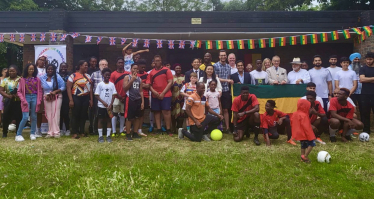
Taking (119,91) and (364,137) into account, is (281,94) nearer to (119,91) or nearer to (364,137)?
(364,137)

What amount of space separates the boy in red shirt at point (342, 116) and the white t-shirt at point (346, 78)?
0.85m

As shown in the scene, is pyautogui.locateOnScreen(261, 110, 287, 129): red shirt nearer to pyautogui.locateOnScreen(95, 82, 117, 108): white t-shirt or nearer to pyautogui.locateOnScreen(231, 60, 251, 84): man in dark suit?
pyautogui.locateOnScreen(231, 60, 251, 84): man in dark suit

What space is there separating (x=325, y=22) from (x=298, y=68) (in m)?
4.82

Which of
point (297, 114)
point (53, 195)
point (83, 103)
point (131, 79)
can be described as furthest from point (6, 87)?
point (297, 114)

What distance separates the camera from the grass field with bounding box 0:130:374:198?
3584 millimetres

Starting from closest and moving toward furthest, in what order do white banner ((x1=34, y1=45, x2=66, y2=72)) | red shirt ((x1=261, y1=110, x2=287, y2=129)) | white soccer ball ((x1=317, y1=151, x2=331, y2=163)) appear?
white soccer ball ((x1=317, y1=151, x2=331, y2=163))
red shirt ((x1=261, y1=110, x2=287, y2=129))
white banner ((x1=34, y1=45, x2=66, y2=72))

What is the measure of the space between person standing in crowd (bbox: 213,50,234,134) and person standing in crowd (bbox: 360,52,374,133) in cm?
294

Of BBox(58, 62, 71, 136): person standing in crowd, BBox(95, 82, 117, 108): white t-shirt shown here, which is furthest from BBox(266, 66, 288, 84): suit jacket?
BBox(58, 62, 71, 136): person standing in crowd

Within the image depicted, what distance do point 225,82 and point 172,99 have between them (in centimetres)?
132

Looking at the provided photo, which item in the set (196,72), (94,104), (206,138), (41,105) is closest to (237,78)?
(196,72)

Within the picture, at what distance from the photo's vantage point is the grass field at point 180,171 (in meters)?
3.58

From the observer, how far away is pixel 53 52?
31.5ft

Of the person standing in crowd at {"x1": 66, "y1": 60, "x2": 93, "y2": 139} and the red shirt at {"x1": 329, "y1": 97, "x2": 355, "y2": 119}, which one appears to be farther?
the person standing in crowd at {"x1": 66, "y1": 60, "x2": 93, "y2": 139}

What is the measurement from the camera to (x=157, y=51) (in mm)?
12672
